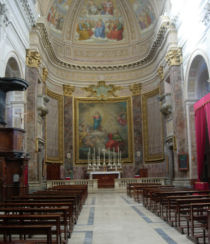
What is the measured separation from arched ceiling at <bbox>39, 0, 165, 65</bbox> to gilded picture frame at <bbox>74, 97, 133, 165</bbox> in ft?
12.2

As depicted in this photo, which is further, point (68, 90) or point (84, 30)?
point (84, 30)

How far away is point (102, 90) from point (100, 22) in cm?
594

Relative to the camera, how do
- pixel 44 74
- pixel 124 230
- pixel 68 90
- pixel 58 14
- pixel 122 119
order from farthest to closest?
pixel 122 119 < pixel 68 90 < pixel 58 14 < pixel 44 74 < pixel 124 230

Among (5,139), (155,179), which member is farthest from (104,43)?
(5,139)

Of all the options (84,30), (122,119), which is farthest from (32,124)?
(84,30)

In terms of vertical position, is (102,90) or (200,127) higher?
(102,90)

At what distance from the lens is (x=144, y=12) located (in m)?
26.0

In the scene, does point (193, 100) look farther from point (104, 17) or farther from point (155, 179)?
point (104, 17)

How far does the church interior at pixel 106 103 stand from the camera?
13664 millimetres

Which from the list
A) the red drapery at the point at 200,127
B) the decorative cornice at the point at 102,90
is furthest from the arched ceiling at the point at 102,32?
the red drapery at the point at 200,127

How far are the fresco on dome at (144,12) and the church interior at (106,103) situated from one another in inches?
3.7

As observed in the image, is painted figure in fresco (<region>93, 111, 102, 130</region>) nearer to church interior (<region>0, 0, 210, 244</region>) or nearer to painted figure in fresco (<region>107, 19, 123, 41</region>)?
church interior (<region>0, 0, 210, 244</region>)

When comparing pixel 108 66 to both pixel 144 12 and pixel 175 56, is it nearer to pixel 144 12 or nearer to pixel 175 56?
pixel 144 12

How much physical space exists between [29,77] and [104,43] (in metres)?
11.1
